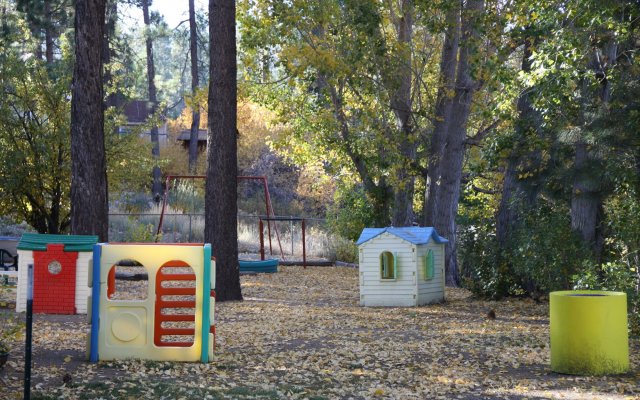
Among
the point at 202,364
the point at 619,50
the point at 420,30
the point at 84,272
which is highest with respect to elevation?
the point at 420,30

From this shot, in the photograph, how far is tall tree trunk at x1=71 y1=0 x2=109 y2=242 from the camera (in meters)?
14.1

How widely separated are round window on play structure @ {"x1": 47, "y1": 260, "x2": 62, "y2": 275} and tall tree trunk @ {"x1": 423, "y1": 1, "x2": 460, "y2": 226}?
897 centimetres

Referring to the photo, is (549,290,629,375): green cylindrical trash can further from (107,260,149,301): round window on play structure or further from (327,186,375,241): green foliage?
(327,186,375,241): green foliage

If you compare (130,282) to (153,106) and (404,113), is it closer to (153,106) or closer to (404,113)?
(404,113)

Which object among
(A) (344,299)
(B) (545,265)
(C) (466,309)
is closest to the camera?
(B) (545,265)

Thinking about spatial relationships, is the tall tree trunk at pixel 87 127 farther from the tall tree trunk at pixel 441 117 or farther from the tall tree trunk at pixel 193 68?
the tall tree trunk at pixel 193 68

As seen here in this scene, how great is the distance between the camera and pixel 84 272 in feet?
42.1

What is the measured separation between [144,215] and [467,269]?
14.1 m

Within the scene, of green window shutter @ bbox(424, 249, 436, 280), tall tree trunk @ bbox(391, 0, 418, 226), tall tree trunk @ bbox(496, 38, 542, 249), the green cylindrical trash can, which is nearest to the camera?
→ the green cylindrical trash can

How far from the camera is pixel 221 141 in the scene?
52.4 feet

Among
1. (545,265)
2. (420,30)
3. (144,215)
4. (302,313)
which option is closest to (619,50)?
(545,265)

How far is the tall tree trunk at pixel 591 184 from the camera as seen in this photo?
12.4 meters

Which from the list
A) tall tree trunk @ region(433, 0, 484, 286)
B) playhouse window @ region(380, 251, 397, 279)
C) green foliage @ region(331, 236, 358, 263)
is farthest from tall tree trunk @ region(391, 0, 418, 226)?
playhouse window @ region(380, 251, 397, 279)

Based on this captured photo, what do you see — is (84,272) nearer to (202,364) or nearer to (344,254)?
(202,364)
